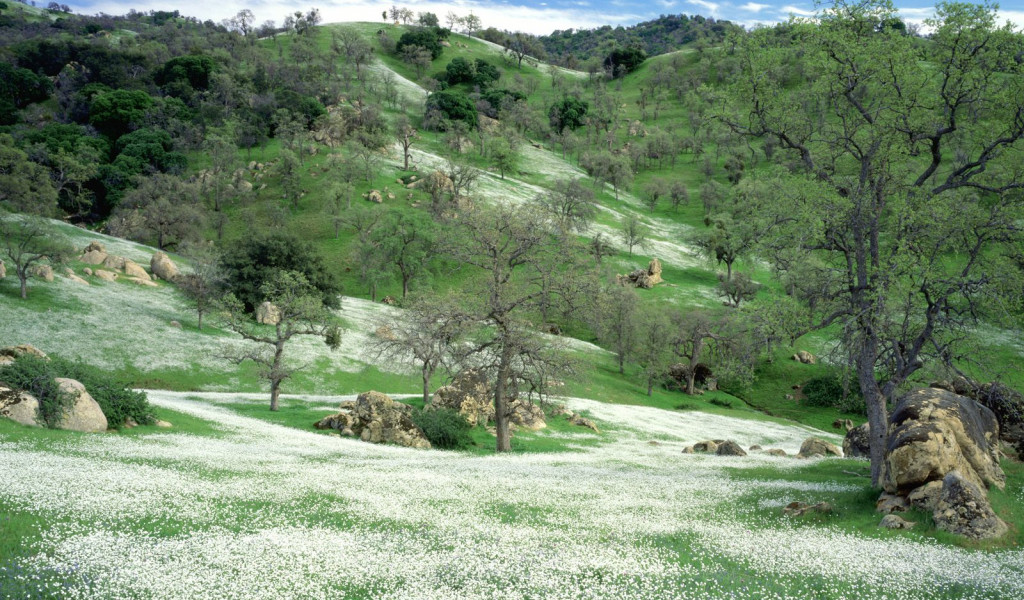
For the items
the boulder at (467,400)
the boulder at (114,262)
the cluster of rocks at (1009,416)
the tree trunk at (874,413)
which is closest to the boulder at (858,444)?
the cluster of rocks at (1009,416)

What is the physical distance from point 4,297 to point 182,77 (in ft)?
498

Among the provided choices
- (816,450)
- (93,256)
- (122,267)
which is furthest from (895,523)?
(93,256)

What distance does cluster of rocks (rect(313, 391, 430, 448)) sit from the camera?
125ft

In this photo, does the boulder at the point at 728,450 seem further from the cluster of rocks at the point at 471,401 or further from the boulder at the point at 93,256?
the boulder at the point at 93,256

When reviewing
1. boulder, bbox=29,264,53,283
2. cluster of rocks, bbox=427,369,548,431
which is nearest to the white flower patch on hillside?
cluster of rocks, bbox=427,369,548,431

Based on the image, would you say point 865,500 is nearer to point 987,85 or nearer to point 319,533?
point 987,85

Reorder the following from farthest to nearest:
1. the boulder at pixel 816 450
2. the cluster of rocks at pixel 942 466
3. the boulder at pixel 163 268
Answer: the boulder at pixel 163 268 → the boulder at pixel 816 450 → the cluster of rocks at pixel 942 466

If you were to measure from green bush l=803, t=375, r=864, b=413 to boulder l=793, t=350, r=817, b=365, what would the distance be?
5862mm

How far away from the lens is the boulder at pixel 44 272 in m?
64.8

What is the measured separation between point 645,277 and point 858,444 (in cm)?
7894

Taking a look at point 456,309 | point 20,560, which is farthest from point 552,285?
point 20,560

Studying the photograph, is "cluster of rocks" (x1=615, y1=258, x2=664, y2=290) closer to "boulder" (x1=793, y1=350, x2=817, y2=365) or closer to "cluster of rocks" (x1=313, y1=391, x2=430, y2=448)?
"boulder" (x1=793, y1=350, x2=817, y2=365)

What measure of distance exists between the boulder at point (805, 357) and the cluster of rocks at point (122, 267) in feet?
306

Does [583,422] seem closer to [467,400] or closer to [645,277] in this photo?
[467,400]
